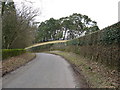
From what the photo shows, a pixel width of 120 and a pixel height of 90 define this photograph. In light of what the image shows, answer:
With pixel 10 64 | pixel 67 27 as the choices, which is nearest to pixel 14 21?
pixel 10 64

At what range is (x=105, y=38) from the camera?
28.9ft

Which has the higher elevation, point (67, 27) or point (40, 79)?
point (67, 27)

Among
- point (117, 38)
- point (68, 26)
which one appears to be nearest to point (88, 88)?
point (117, 38)

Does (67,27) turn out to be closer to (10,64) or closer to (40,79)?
(10,64)

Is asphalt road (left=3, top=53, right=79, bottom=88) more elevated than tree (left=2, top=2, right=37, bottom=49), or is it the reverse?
tree (left=2, top=2, right=37, bottom=49)

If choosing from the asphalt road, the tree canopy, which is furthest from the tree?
the tree canopy

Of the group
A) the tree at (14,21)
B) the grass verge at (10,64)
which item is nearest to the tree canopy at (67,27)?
the tree at (14,21)

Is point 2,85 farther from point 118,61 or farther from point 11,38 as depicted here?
point 11,38

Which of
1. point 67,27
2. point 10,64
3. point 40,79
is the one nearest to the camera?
point 40,79

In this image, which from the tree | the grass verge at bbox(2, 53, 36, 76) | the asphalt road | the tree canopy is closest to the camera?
the asphalt road

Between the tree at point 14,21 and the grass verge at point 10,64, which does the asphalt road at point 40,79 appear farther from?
the tree at point 14,21

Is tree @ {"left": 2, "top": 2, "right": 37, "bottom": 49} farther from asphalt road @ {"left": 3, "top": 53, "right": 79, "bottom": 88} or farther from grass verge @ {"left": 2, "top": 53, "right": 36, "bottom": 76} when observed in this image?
asphalt road @ {"left": 3, "top": 53, "right": 79, "bottom": 88}

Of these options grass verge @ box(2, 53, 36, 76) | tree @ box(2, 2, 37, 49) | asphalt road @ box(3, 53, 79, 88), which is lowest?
asphalt road @ box(3, 53, 79, 88)

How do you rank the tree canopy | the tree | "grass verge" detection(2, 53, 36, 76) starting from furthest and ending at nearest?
1. the tree canopy
2. the tree
3. "grass verge" detection(2, 53, 36, 76)
